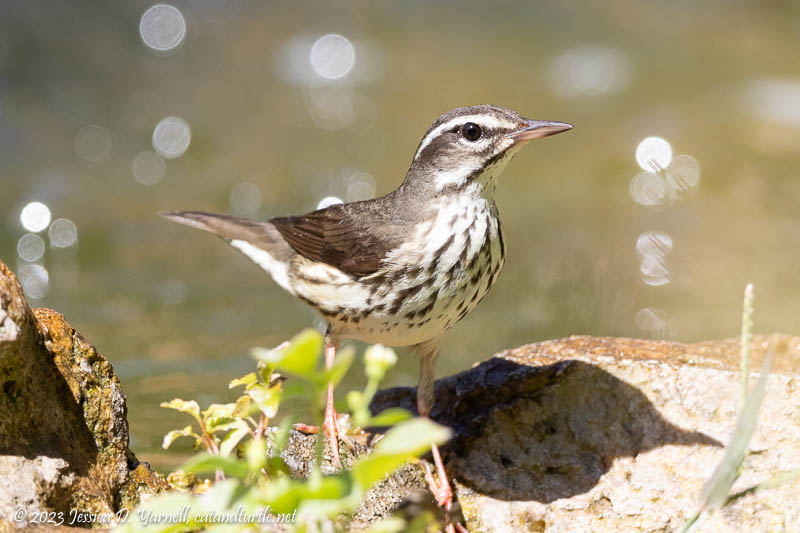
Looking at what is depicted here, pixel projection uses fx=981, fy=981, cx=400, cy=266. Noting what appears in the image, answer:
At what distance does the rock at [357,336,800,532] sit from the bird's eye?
1428 mm

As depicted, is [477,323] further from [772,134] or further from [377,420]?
[377,420]

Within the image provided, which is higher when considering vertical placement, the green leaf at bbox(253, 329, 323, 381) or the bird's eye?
the bird's eye

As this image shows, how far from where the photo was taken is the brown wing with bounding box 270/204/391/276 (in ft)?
18.1

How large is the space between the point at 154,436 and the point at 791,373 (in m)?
4.18

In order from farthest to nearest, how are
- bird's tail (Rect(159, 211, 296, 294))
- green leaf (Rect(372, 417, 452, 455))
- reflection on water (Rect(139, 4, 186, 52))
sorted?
reflection on water (Rect(139, 4, 186, 52)) < bird's tail (Rect(159, 211, 296, 294)) < green leaf (Rect(372, 417, 452, 455))

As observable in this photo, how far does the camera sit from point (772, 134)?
13.5 m

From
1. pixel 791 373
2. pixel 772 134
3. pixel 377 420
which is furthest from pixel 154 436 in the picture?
pixel 772 134

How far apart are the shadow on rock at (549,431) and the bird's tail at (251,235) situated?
1.56m

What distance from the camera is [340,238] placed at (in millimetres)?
5910

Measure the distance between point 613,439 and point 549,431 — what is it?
358 millimetres

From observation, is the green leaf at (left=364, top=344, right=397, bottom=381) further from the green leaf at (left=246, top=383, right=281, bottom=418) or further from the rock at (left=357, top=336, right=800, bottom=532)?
the rock at (left=357, top=336, right=800, bottom=532)

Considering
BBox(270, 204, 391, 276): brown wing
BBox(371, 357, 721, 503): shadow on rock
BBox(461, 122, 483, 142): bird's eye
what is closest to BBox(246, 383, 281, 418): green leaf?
BBox(270, 204, 391, 276): brown wing

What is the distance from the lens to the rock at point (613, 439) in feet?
16.7

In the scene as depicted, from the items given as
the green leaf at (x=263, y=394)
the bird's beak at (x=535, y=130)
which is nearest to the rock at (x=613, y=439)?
the green leaf at (x=263, y=394)
